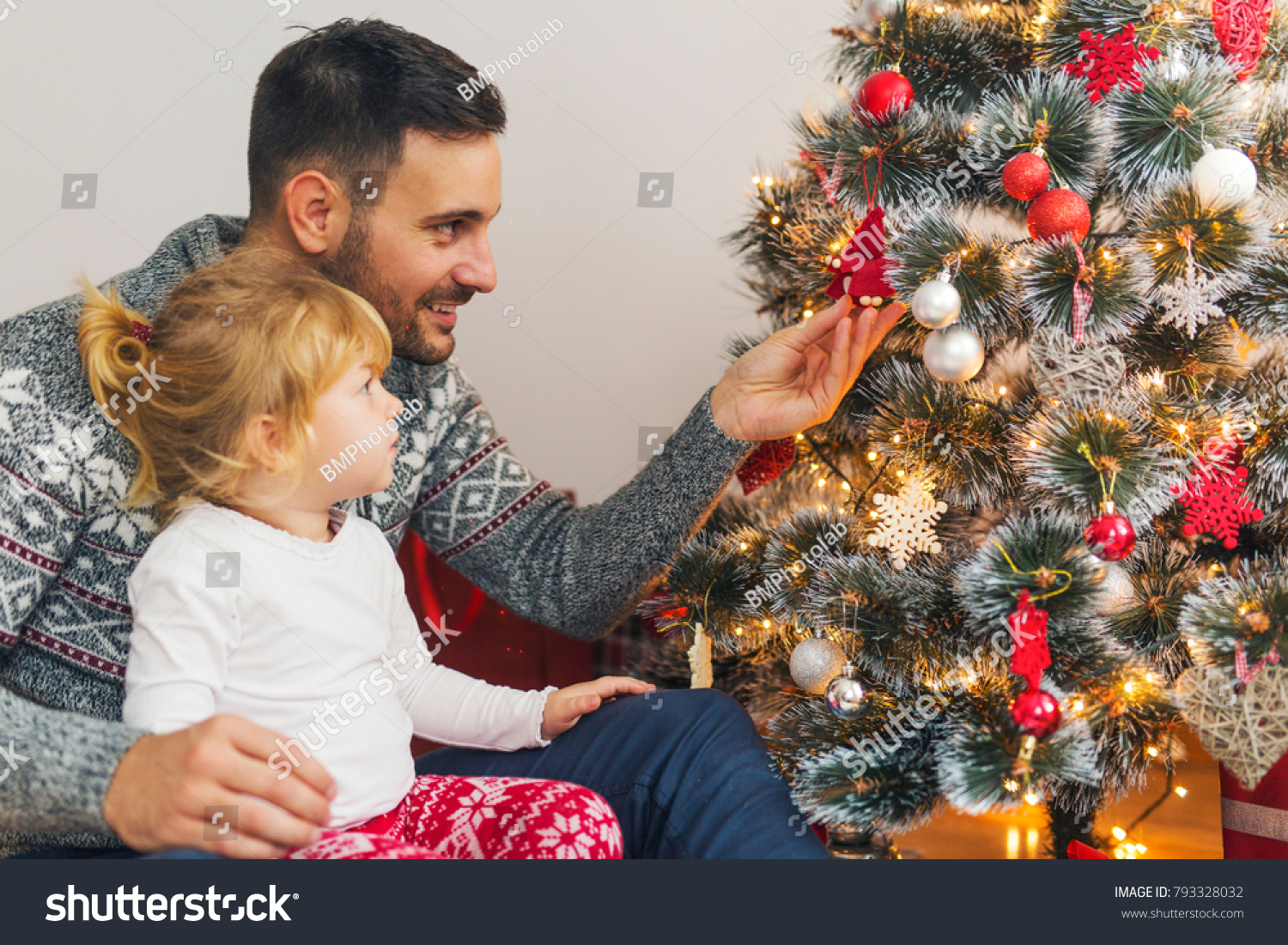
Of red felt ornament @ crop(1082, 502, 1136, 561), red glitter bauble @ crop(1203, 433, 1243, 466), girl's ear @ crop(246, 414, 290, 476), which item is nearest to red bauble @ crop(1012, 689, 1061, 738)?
red felt ornament @ crop(1082, 502, 1136, 561)

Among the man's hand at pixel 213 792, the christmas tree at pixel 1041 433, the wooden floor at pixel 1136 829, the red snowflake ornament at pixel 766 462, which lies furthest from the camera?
the wooden floor at pixel 1136 829

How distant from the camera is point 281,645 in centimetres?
73

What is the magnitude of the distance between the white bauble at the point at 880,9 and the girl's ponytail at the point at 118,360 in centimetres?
74

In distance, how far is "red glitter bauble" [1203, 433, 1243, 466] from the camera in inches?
30.1

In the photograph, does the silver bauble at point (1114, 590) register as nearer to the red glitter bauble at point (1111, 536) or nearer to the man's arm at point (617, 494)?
the red glitter bauble at point (1111, 536)

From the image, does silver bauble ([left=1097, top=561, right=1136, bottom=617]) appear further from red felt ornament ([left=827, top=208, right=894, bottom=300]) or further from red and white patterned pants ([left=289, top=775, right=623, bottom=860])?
red and white patterned pants ([left=289, top=775, right=623, bottom=860])

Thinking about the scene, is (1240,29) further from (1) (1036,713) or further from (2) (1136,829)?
(2) (1136,829)

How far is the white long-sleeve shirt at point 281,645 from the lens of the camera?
68 centimetres

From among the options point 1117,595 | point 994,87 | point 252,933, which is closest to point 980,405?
point 1117,595

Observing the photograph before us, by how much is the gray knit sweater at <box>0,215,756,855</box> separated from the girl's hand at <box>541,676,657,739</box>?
107mm

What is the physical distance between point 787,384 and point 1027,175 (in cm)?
28

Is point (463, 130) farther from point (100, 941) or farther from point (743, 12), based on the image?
point (100, 941)

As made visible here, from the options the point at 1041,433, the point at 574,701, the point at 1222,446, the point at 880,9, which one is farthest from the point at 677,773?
the point at 880,9

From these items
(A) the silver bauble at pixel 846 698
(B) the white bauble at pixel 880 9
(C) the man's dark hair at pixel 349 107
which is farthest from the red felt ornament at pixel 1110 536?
(C) the man's dark hair at pixel 349 107
